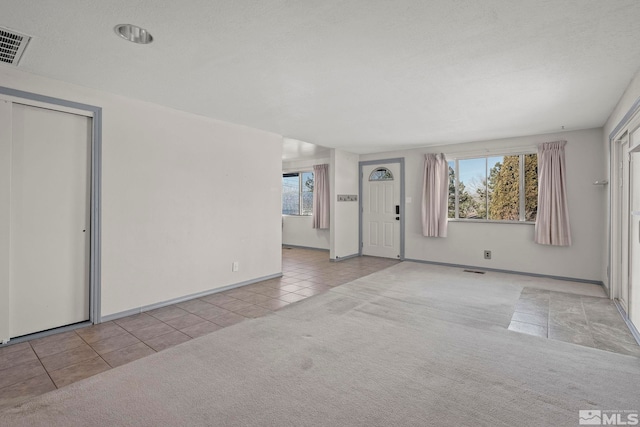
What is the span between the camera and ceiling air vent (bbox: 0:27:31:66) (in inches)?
88.6

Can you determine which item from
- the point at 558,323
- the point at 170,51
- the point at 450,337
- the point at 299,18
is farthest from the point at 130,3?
the point at 558,323

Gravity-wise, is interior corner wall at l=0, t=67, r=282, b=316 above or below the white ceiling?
below

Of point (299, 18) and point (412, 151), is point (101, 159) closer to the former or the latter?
point (299, 18)

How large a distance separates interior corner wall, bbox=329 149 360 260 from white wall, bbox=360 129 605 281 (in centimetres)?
121

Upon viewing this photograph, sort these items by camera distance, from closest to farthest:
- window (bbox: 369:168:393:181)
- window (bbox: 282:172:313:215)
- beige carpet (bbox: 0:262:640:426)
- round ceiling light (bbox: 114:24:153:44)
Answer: beige carpet (bbox: 0:262:640:426), round ceiling light (bbox: 114:24:153:44), window (bbox: 369:168:393:181), window (bbox: 282:172:313:215)

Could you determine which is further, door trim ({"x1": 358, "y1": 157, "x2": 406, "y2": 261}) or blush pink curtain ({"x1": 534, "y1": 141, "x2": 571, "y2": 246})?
door trim ({"x1": 358, "y1": 157, "x2": 406, "y2": 261})

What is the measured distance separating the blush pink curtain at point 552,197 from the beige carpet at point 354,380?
251 centimetres

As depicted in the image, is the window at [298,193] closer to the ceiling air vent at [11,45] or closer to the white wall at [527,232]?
the white wall at [527,232]

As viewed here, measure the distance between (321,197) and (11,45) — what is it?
6591mm

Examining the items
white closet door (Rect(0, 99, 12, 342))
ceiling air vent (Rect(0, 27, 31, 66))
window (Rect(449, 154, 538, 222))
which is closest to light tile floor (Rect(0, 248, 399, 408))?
white closet door (Rect(0, 99, 12, 342))

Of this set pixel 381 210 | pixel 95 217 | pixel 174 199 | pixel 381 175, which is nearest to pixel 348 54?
pixel 174 199

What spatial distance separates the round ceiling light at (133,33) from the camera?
2.17 m

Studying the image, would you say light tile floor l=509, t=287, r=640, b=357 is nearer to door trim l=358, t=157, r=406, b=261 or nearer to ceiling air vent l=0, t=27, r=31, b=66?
door trim l=358, t=157, r=406, b=261

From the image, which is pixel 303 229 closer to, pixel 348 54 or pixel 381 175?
pixel 381 175
